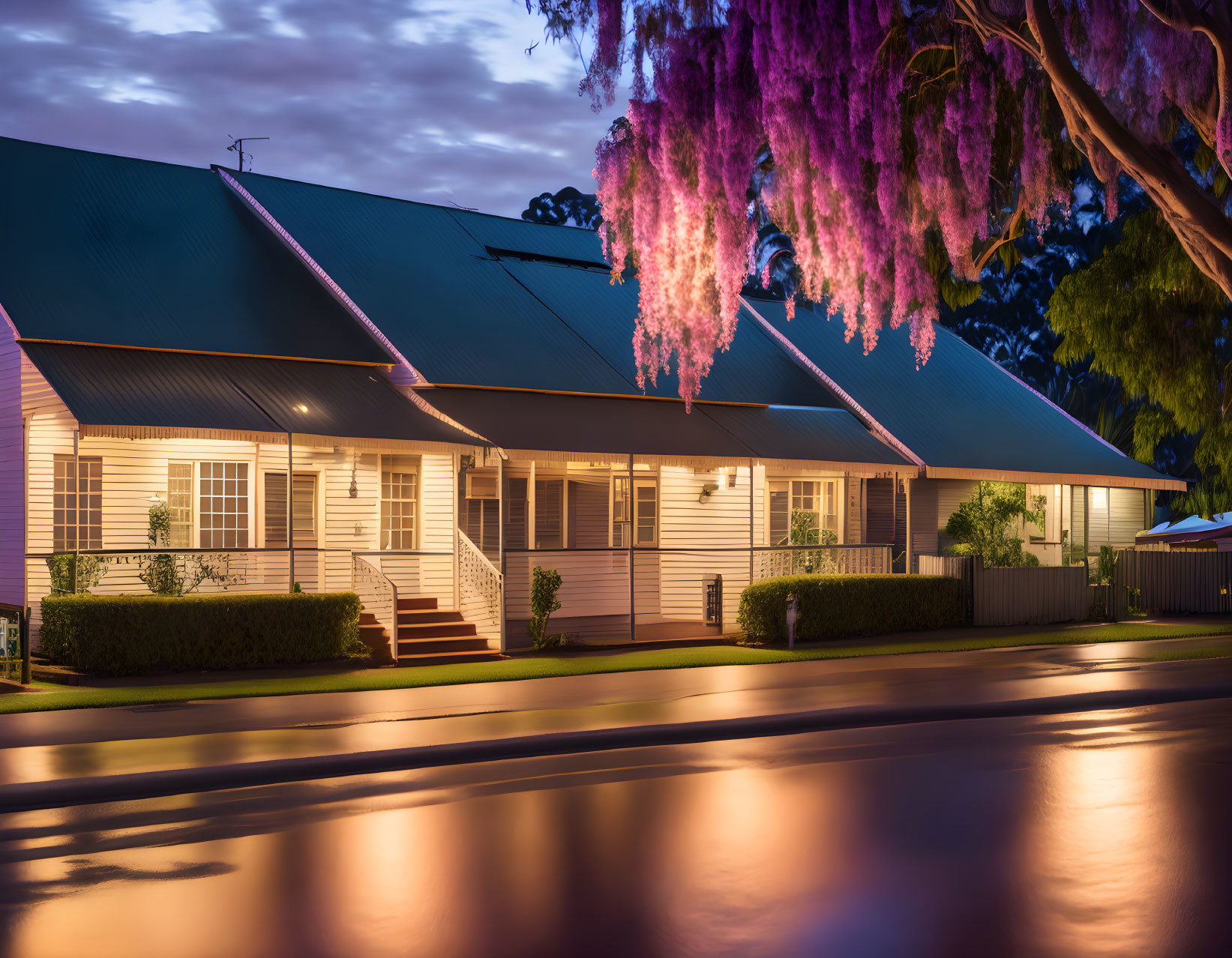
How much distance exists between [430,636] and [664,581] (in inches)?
244

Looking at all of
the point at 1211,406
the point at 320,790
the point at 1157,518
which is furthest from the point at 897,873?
the point at 1157,518

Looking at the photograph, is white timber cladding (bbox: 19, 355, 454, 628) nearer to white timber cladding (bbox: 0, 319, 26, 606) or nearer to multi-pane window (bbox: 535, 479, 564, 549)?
white timber cladding (bbox: 0, 319, 26, 606)

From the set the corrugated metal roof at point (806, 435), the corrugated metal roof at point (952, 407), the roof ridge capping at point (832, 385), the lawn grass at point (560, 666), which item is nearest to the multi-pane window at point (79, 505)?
the lawn grass at point (560, 666)

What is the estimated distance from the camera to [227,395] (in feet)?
67.2

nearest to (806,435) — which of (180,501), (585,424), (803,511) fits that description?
(803,511)

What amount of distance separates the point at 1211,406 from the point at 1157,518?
35.0 metres

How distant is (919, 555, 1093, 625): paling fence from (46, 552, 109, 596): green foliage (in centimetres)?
1525

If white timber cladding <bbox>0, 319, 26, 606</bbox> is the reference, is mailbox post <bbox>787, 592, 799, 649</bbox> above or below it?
below

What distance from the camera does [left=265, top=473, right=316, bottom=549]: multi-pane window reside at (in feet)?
73.3

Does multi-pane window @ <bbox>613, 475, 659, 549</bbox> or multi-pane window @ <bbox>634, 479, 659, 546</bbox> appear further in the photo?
multi-pane window @ <bbox>634, 479, 659, 546</bbox>

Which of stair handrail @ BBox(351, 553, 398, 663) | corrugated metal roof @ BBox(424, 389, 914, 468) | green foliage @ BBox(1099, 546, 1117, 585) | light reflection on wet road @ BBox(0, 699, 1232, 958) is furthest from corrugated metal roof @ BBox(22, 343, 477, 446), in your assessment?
green foliage @ BBox(1099, 546, 1117, 585)

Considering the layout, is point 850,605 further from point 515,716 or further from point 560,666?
point 515,716

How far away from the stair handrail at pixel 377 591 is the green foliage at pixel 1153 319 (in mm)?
14186

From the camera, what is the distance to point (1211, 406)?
2745 cm
